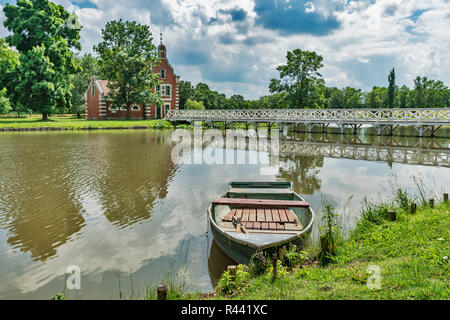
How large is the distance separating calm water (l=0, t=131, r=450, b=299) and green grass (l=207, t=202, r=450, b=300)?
A: 101cm

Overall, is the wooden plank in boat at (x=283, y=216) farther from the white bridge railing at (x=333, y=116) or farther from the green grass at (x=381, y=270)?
the white bridge railing at (x=333, y=116)

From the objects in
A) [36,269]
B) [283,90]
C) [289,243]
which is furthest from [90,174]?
[283,90]

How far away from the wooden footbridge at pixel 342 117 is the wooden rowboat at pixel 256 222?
74.9 feet

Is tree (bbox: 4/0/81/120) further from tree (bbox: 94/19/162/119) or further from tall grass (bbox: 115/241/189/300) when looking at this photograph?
tall grass (bbox: 115/241/189/300)

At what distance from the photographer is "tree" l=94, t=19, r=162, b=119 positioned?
38.2m

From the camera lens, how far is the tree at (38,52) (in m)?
34.2

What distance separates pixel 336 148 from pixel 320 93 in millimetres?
26111

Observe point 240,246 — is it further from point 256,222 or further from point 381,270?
point 381,270

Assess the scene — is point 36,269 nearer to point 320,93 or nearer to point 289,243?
point 289,243

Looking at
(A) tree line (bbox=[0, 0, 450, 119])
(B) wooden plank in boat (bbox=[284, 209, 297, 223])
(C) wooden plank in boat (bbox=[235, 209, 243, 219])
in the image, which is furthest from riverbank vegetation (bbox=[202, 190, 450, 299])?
(A) tree line (bbox=[0, 0, 450, 119])

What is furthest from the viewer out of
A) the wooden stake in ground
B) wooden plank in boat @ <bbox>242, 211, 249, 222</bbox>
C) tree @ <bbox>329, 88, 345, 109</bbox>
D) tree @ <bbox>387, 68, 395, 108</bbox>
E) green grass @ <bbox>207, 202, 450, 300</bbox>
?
tree @ <bbox>329, 88, 345, 109</bbox>

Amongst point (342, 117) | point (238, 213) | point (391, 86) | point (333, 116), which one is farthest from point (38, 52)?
point (391, 86)
